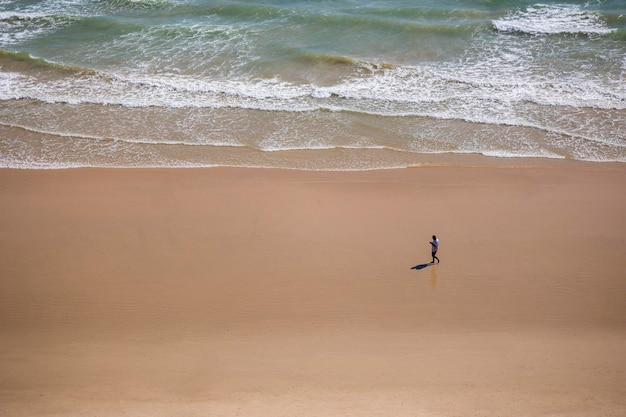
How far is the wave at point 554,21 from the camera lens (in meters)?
21.0

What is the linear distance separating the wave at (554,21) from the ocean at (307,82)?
0.07 meters

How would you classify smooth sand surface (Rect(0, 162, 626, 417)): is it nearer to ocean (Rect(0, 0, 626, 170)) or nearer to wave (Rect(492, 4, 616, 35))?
ocean (Rect(0, 0, 626, 170))

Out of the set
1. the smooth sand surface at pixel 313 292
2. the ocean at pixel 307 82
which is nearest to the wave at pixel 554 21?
the ocean at pixel 307 82

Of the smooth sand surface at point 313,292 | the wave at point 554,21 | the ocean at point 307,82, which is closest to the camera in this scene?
the smooth sand surface at point 313,292

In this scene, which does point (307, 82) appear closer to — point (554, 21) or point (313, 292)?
point (313, 292)

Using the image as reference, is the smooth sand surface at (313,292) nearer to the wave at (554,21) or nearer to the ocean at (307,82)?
the ocean at (307,82)

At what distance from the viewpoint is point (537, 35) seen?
20.9 meters

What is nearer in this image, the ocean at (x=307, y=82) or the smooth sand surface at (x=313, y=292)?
the smooth sand surface at (x=313, y=292)

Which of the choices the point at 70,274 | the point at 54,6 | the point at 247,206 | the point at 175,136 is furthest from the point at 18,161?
the point at 54,6

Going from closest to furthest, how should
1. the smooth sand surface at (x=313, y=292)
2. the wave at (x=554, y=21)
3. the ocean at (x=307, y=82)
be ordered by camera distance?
the smooth sand surface at (x=313, y=292)
the ocean at (x=307, y=82)
the wave at (x=554, y=21)

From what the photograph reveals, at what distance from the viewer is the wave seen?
2103 centimetres

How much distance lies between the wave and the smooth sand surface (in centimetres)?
863

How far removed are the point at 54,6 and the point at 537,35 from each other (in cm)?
1838

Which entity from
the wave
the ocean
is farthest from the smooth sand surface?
the wave
